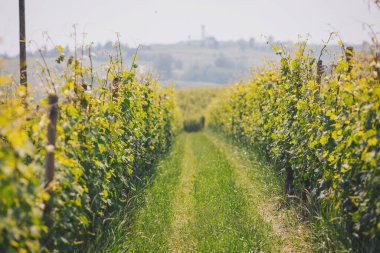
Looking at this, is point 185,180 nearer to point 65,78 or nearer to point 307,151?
point 307,151

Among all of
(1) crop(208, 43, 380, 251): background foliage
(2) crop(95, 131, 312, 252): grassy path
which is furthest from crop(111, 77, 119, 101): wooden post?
(1) crop(208, 43, 380, 251): background foliage

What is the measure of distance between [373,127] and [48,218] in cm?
350

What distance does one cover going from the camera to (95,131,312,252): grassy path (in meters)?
5.55

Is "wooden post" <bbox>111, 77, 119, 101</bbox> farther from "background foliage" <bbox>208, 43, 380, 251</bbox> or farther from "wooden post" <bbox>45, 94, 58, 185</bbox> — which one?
"background foliage" <bbox>208, 43, 380, 251</bbox>

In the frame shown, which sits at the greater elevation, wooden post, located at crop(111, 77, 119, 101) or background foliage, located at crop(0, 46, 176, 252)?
wooden post, located at crop(111, 77, 119, 101)

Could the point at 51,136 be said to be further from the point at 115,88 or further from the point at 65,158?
the point at 115,88

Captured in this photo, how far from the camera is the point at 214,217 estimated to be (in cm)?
665

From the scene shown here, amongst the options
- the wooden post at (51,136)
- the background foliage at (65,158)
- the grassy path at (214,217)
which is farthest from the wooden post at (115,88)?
the wooden post at (51,136)

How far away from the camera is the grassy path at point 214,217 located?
5.55 metres

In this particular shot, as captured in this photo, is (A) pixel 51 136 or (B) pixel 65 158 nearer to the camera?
(A) pixel 51 136

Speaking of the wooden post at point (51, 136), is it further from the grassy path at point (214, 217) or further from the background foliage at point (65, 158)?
the grassy path at point (214, 217)

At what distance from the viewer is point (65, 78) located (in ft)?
16.8

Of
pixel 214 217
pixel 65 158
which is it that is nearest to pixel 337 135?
pixel 214 217

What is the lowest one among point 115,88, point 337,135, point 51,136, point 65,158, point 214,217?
point 214,217
